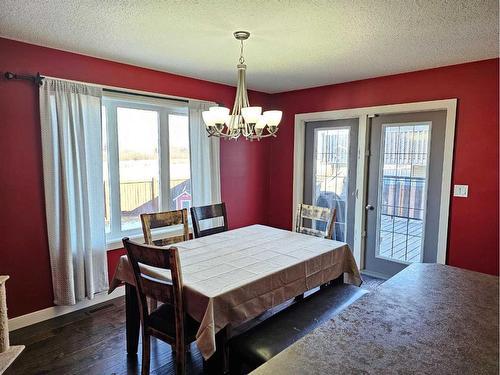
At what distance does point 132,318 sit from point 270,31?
2.25m

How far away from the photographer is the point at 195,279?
6.02 ft

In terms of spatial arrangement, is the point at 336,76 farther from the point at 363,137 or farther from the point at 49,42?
the point at 49,42

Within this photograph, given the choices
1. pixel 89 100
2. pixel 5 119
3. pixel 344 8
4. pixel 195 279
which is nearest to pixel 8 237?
pixel 5 119

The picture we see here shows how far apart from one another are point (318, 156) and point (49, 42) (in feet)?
10.4

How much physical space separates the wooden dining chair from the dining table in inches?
2.9

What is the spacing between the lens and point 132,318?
2.27 meters

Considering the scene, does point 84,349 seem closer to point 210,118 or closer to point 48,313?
point 48,313

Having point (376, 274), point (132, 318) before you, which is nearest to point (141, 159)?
point (132, 318)

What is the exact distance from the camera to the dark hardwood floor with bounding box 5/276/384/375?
87.0 inches

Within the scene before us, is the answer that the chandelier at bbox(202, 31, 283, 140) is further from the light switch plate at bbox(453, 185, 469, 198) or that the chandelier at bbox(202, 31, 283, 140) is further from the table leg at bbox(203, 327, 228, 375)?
the light switch plate at bbox(453, 185, 469, 198)

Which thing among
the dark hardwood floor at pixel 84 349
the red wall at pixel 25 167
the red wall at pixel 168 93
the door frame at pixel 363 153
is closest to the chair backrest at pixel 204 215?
the dark hardwood floor at pixel 84 349

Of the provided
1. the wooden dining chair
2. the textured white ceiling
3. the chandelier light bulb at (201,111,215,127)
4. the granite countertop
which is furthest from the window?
the granite countertop

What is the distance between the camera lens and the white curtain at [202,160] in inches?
146

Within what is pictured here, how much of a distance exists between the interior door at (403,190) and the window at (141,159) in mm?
2225
